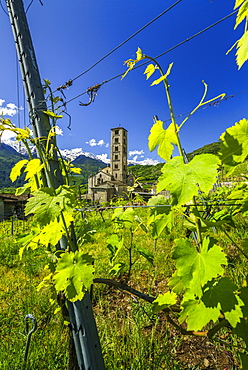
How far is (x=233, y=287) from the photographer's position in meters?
0.62

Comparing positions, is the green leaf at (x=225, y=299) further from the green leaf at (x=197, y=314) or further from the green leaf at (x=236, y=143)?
the green leaf at (x=236, y=143)

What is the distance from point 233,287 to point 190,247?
0.18 meters

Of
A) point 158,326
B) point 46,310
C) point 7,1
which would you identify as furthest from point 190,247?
point 46,310

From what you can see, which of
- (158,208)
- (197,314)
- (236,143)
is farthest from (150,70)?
(197,314)

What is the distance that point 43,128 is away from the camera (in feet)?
4.35

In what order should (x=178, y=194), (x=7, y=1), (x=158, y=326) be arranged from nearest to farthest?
(x=178, y=194), (x=7, y=1), (x=158, y=326)

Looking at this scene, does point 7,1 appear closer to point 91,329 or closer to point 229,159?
point 229,159

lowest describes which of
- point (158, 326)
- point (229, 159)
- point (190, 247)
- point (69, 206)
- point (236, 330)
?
point (158, 326)

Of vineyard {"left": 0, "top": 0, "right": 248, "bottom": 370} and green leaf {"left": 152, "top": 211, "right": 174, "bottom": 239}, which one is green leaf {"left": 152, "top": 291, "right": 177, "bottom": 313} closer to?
vineyard {"left": 0, "top": 0, "right": 248, "bottom": 370}

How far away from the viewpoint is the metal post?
115 cm

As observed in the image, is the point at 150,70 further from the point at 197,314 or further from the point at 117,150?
the point at 117,150

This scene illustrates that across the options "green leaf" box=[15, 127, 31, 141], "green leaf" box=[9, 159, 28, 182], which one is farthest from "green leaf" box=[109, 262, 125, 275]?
"green leaf" box=[15, 127, 31, 141]

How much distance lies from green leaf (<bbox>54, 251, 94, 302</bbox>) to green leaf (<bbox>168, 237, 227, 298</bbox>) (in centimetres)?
43

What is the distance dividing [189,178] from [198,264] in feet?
1.02
